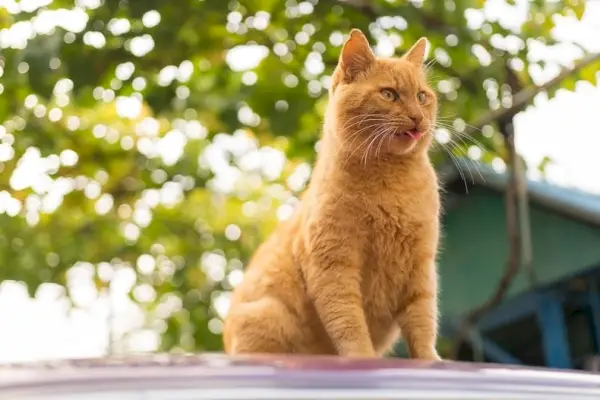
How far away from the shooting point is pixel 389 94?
226 centimetres

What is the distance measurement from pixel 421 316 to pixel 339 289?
0.83ft

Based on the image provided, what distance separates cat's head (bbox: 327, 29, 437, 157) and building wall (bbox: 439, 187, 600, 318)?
330 centimetres

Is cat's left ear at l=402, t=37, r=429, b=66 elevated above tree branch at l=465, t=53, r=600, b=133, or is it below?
below

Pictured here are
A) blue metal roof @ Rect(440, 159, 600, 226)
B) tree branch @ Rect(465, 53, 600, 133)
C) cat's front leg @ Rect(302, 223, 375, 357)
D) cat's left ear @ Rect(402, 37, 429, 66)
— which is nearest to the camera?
cat's front leg @ Rect(302, 223, 375, 357)

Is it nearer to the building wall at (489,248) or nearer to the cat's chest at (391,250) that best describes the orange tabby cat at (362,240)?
the cat's chest at (391,250)

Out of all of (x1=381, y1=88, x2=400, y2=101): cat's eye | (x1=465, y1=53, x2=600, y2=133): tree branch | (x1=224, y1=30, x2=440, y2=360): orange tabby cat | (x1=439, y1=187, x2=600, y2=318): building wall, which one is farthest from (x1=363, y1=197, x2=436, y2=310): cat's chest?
(x1=439, y1=187, x2=600, y2=318): building wall

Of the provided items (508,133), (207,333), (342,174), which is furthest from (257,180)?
(342,174)

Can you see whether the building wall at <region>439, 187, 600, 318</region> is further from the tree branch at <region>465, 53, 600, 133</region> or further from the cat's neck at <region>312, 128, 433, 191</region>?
the cat's neck at <region>312, 128, 433, 191</region>

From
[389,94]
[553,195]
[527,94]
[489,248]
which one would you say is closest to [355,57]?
[389,94]

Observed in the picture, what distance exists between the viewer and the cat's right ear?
7.60 feet

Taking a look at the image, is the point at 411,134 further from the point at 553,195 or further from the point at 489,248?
the point at 489,248

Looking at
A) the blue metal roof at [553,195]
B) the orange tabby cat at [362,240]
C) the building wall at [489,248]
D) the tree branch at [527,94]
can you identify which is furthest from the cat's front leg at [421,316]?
the building wall at [489,248]

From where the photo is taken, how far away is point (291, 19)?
13.3ft

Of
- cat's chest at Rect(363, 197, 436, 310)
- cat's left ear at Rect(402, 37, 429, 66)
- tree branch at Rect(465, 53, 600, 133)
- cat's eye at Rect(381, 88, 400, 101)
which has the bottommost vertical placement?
cat's chest at Rect(363, 197, 436, 310)
